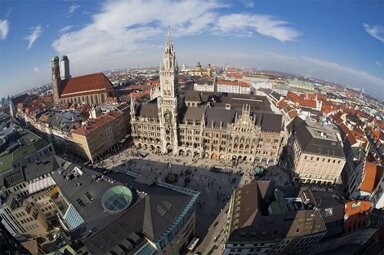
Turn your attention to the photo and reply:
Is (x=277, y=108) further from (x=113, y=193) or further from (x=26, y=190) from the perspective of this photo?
(x=26, y=190)

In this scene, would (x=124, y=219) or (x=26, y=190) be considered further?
(x=26, y=190)

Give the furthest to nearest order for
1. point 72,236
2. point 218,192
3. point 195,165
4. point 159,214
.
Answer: point 195,165 → point 218,192 → point 159,214 → point 72,236

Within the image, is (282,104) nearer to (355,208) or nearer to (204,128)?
(204,128)

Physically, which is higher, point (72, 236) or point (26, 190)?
point (72, 236)

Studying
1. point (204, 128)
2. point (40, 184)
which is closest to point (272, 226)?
point (204, 128)

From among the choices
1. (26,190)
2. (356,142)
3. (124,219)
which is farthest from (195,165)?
(356,142)

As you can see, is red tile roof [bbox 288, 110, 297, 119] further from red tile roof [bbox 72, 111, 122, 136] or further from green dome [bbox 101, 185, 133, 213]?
green dome [bbox 101, 185, 133, 213]
